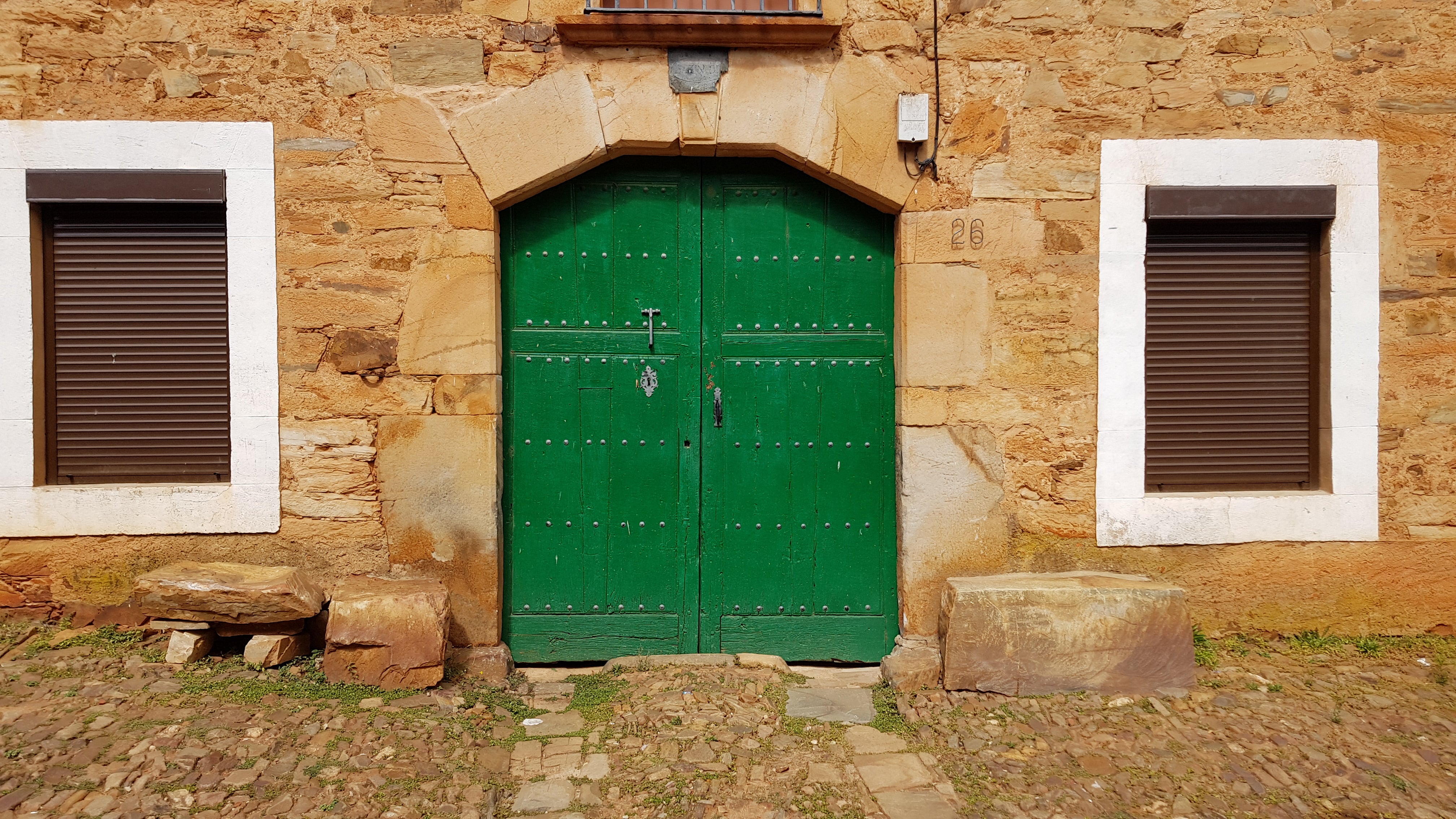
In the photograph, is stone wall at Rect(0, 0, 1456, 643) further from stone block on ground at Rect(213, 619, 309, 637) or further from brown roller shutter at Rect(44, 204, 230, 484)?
brown roller shutter at Rect(44, 204, 230, 484)

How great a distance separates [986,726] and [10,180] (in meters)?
4.41

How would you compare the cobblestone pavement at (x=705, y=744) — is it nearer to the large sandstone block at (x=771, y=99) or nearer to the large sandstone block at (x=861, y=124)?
the large sandstone block at (x=861, y=124)

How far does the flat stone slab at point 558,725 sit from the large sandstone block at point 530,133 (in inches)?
82.2

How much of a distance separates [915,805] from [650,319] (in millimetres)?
2172

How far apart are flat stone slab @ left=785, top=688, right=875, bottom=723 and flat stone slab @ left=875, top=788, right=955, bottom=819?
52cm

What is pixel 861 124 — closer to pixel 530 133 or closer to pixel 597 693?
pixel 530 133

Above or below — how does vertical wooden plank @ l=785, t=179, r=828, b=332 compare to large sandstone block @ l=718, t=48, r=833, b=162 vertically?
below

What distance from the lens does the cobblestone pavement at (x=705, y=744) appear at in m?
2.79

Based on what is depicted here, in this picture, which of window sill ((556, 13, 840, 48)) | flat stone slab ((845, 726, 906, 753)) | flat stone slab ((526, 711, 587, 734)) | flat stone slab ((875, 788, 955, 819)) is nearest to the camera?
flat stone slab ((875, 788, 955, 819))

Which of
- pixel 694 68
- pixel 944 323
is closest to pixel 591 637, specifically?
pixel 944 323

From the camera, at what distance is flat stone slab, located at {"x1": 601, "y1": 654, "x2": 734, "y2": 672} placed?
3.78 m

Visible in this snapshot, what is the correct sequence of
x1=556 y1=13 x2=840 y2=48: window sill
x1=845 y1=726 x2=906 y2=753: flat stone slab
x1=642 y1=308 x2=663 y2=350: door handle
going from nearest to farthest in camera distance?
x1=845 y1=726 x2=906 y2=753: flat stone slab, x1=556 y1=13 x2=840 y2=48: window sill, x1=642 y1=308 x2=663 y2=350: door handle

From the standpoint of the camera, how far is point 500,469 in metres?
3.83

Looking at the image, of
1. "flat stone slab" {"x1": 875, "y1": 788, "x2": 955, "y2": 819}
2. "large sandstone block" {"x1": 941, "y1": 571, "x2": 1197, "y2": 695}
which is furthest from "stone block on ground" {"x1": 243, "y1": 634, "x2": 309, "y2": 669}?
"large sandstone block" {"x1": 941, "y1": 571, "x2": 1197, "y2": 695}
